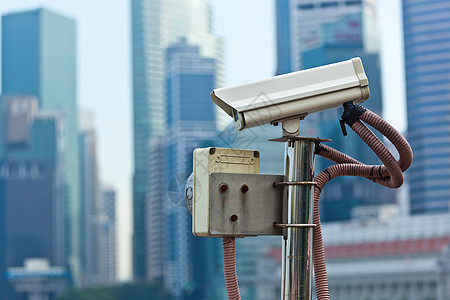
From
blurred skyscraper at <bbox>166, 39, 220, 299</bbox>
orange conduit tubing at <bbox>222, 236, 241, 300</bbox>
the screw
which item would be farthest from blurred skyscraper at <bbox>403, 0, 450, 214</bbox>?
the screw

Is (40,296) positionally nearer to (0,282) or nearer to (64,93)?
(0,282)

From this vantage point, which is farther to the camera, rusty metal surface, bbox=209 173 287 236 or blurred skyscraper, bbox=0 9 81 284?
blurred skyscraper, bbox=0 9 81 284

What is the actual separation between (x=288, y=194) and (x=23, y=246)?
489 ft

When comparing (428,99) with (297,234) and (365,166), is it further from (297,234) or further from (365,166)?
(297,234)

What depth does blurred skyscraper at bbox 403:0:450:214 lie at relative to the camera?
5118 inches

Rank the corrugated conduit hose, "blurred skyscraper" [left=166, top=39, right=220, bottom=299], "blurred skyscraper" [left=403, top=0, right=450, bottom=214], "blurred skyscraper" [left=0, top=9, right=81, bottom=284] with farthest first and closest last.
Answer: "blurred skyscraper" [left=0, top=9, right=81, bottom=284], "blurred skyscraper" [left=403, top=0, right=450, bottom=214], "blurred skyscraper" [left=166, top=39, right=220, bottom=299], the corrugated conduit hose

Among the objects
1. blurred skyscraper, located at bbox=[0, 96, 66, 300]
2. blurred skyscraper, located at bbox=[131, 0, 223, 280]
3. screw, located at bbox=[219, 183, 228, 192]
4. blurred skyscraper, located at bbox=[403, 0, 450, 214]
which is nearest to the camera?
screw, located at bbox=[219, 183, 228, 192]

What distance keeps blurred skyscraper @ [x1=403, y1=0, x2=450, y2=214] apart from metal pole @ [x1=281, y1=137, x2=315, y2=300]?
128 metres

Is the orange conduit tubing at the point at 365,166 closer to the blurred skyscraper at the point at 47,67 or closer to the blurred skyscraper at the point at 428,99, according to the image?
the blurred skyscraper at the point at 428,99

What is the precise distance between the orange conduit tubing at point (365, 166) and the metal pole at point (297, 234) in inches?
3.5

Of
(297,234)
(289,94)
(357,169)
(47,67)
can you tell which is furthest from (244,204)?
(47,67)

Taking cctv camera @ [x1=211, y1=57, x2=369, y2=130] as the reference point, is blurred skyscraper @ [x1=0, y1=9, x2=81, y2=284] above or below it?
above

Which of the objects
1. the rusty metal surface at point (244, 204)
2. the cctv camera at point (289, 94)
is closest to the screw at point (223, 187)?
the rusty metal surface at point (244, 204)

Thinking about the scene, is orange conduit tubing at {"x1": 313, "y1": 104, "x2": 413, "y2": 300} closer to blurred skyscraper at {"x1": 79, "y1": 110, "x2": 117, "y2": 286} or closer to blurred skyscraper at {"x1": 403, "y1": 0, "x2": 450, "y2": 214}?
blurred skyscraper at {"x1": 403, "y1": 0, "x2": 450, "y2": 214}
